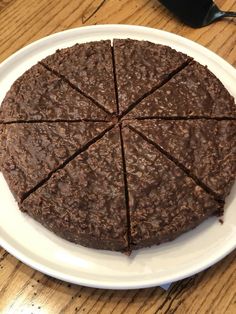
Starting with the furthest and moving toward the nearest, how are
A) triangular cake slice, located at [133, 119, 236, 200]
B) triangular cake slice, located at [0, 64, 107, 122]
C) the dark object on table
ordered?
the dark object on table
triangular cake slice, located at [0, 64, 107, 122]
triangular cake slice, located at [133, 119, 236, 200]

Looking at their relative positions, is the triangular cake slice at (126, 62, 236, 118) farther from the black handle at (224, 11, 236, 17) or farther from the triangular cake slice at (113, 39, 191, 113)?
the black handle at (224, 11, 236, 17)

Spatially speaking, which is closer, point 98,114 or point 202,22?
point 98,114

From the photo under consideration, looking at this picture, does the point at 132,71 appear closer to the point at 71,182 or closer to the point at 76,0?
the point at 71,182

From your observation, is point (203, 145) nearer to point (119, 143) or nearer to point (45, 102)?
point (119, 143)

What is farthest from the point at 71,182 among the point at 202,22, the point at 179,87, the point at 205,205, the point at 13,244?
the point at 202,22

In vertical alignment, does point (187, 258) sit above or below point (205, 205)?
below

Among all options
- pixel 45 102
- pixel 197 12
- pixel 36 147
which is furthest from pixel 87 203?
pixel 197 12

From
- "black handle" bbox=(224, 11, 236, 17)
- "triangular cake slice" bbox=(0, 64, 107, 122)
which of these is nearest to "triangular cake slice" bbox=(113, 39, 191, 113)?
"triangular cake slice" bbox=(0, 64, 107, 122)
